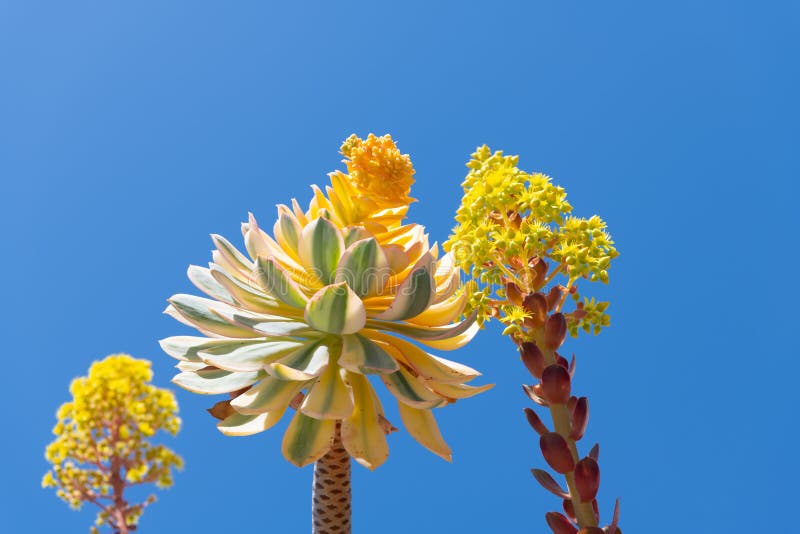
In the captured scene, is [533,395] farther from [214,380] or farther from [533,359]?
[214,380]

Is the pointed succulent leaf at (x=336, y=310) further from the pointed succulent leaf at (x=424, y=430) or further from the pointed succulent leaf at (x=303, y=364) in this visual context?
the pointed succulent leaf at (x=424, y=430)

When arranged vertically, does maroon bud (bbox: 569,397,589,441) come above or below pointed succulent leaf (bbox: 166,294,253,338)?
below

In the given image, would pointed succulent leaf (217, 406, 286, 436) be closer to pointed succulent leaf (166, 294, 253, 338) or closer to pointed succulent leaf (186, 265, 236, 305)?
pointed succulent leaf (166, 294, 253, 338)

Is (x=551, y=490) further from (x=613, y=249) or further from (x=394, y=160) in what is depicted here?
(x=394, y=160)

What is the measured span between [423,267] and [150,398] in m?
2.96

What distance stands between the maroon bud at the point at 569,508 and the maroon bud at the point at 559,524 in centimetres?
9

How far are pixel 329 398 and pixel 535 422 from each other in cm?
105

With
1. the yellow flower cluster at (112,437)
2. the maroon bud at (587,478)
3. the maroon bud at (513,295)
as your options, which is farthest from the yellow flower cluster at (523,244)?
the yellow flower cluster at (112,437)

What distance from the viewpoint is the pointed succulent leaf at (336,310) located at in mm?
2303

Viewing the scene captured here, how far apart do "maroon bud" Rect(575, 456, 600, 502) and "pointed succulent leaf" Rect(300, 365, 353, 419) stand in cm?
110

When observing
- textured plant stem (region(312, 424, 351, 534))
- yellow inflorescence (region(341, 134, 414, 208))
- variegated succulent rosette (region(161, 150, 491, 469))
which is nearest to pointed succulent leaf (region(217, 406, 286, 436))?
variegated succulent rosette (region(161, 150, 491, 469))

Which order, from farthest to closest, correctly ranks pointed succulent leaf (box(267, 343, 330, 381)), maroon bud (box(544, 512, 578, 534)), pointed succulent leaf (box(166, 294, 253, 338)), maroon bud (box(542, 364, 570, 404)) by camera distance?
1. maroon bud (box(542, 364, 570, 404))
2. maroon bud (box(544, 512, 578, 534))
3. pointed succulent leaf (box(166, 294, 253, 338))
4. pointed succulent leaf (box(267, 343, 330, 381))

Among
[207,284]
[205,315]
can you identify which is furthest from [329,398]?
[207,284]

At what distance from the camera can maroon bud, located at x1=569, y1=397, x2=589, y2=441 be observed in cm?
289
